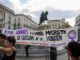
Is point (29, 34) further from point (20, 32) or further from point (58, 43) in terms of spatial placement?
point (58, 43)

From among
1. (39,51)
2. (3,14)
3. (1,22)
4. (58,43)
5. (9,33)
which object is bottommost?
(39,51)

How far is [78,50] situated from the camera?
1709 millimetres

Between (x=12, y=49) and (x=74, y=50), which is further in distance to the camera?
(x=12, y=49)

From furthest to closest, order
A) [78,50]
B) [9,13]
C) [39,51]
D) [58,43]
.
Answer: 1. [9,13]
2. [39,51]
3. [58,43]
4. [78,50]

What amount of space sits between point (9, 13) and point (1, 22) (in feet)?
20.1

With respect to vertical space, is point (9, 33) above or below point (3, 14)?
below

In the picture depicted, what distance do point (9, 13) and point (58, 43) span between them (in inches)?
1517

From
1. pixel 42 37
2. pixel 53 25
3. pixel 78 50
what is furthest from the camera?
pixel 53 25

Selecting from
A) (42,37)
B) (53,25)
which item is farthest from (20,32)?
(53,25)

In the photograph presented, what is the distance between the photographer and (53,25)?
406 feet

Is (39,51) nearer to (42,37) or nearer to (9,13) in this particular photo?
(42,37)

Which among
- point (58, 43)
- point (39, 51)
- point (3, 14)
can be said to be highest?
point (3, 14)

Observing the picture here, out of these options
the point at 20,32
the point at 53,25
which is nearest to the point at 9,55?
the point at 20,32

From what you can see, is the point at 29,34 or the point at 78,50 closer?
the point at 78,50
